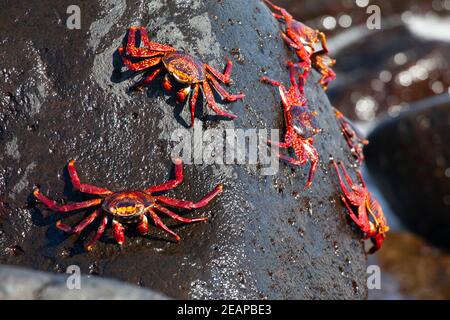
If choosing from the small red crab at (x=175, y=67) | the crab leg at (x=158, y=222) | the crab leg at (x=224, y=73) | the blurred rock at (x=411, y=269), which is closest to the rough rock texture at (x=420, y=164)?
the blurred rock at (x=411, y=269)

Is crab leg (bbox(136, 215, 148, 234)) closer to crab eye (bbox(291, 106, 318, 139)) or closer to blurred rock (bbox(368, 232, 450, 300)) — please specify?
crab eye (bbox(291, 106, 318, 139))

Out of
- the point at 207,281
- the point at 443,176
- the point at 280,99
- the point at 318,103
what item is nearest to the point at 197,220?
the point at 207,281

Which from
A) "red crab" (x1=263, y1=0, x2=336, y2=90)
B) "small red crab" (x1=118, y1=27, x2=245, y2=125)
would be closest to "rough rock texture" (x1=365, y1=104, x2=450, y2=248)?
"red crab" (x1=263, y1=0, x2=336, y2=90)

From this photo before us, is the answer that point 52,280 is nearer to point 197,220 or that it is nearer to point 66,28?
point 197,220

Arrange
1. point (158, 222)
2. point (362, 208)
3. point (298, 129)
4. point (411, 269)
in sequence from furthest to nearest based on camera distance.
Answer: point (411, 269) → point (362, 208) → point (298, 129) → point (158, 222)

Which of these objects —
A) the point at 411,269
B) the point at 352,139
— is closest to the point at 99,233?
the point at 352,139

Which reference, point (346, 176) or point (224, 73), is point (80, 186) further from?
point (346, 176)
